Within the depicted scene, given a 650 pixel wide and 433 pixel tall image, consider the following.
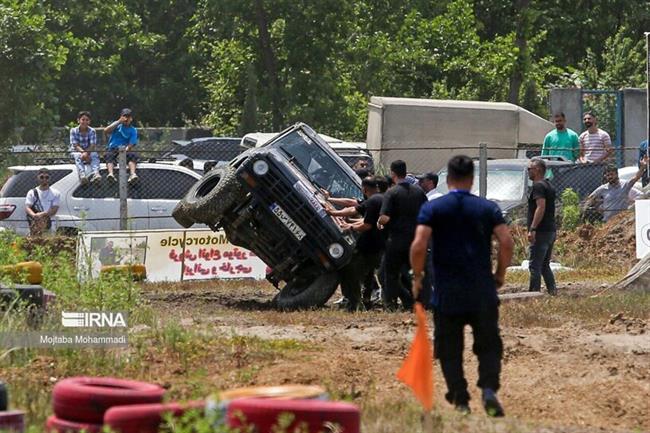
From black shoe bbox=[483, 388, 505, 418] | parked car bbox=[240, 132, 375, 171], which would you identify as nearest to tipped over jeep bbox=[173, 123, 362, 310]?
parked car bbox=[240, 132, 375, 171]

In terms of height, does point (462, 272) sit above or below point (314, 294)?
above

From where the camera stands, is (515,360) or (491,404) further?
(515,360)

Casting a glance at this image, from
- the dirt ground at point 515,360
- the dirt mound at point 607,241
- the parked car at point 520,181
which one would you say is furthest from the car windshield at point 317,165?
the dirt mound at point 607,241

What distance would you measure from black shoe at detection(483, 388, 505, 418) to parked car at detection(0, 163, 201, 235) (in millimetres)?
13309

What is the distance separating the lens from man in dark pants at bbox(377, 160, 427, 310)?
16.0 meters

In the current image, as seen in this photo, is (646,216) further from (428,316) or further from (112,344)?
(112,344)

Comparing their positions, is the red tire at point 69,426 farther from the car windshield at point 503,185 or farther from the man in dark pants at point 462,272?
the car windshield at point 503,185

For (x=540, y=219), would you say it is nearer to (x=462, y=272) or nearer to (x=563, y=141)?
(x=563, y=141)

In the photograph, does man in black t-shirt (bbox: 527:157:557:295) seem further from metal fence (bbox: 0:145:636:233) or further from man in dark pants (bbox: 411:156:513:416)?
man in dark pants (bbox: 411:156:513:416)

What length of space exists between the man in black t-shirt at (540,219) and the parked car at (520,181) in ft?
17.2

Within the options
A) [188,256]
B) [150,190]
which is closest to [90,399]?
[188,256]

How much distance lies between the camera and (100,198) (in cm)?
2288

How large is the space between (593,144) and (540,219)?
7.15m

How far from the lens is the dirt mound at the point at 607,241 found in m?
22.7
